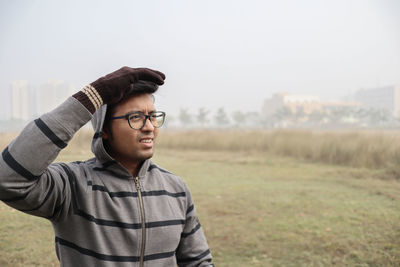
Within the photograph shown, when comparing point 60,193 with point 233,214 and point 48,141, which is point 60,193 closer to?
point 48,141

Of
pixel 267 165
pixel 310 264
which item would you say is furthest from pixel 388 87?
pixel 310 264

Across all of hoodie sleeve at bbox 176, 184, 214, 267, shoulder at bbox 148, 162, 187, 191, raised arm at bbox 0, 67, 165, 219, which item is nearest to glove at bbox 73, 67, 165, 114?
raised arm at bbox 0, 67, 165, 219

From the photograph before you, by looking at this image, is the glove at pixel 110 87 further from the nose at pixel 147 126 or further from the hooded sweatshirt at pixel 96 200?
the nose at pixel 147 126

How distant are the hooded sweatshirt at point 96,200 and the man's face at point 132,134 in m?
0.06

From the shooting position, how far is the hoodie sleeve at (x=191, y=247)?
5.24 feet

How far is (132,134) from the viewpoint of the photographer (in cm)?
146

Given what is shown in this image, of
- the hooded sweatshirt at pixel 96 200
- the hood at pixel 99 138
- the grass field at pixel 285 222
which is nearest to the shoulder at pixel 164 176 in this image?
the hooded sweatshirt at pixel 96 200

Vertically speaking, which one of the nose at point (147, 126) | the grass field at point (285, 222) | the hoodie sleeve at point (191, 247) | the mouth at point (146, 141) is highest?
the nose at point (147, 126)

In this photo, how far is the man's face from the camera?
4.75ft

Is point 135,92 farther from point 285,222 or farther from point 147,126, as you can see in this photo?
point 285,222

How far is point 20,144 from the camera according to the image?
1.10 m

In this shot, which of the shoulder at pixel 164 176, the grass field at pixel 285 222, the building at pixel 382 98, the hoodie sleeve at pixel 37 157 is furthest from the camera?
the building at pixel 382 98

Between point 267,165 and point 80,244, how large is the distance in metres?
9.60

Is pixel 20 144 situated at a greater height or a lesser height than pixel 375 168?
greater
